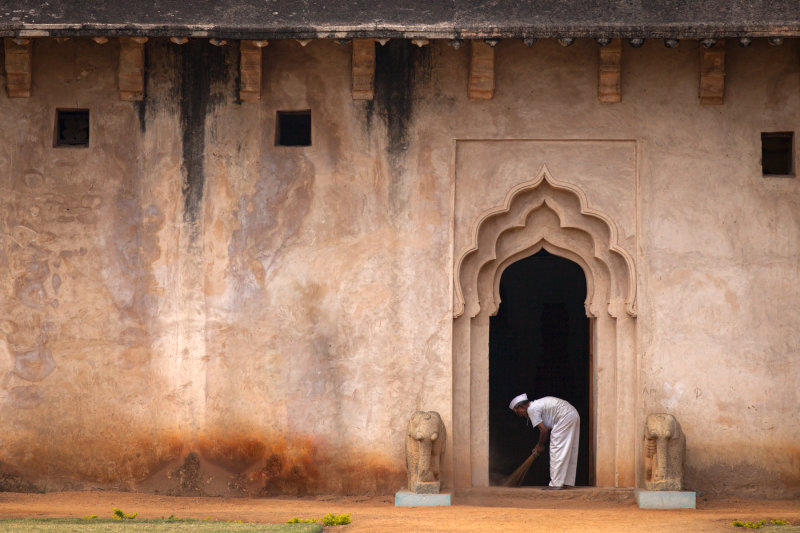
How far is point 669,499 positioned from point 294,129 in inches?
195

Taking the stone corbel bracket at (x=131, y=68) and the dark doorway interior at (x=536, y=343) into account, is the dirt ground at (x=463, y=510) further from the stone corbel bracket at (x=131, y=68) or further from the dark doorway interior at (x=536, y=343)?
the dark doorway interior at (x=536, y=343)

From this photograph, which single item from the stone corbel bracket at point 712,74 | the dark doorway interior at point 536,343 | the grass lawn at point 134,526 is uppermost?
the stone corbel bracket at point 712,74

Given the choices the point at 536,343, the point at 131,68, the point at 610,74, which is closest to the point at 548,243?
the point at 610,74

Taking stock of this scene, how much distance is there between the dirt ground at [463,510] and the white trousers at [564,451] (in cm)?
62

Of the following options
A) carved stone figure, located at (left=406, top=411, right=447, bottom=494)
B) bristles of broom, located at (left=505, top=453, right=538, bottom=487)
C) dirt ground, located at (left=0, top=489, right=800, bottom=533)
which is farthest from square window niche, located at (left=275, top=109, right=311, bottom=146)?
bristles of broom, located at (left=505, top=453, right=538, bottom=487)

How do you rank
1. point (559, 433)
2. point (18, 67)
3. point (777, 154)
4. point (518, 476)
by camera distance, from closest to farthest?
1. point (18, 67)
2. point (777, 154)
3. point (559, 433)
4. point (518, 476)

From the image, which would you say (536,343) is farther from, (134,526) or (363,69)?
(134,526)

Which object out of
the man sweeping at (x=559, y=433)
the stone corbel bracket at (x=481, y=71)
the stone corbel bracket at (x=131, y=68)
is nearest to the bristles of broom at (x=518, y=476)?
the man sweeping at (x=559, y=433)

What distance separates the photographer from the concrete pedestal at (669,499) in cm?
998

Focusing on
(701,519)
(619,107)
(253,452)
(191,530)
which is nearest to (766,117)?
(619,107)

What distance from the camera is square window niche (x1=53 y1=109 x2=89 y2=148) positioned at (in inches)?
439

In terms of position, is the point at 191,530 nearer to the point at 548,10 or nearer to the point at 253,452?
the point at 253,452

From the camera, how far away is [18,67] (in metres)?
10.9

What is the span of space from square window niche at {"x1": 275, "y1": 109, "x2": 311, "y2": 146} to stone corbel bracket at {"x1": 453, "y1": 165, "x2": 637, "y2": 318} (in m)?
1.92
